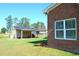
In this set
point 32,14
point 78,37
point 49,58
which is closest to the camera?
point 49,58

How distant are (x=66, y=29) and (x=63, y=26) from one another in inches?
11.5

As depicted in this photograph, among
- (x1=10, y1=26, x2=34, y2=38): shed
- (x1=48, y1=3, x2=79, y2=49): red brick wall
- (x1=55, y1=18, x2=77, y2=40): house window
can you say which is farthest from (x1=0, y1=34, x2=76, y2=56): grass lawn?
(x1=10, y1=26, x2=34, y2=38): shed

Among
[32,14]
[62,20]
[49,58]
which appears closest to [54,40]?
[62,20]

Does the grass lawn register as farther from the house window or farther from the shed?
the shed

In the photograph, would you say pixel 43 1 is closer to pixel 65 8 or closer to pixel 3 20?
pixel 65 8

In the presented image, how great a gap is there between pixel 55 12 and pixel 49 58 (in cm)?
573

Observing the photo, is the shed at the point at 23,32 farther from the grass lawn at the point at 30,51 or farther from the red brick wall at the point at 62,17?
the red brick wall at the point at 62,17

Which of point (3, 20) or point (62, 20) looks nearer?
point (62, 20)

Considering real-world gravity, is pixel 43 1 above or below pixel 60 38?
above

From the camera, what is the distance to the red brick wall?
34.5 feet

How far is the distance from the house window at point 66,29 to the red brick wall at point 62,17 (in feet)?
0.68

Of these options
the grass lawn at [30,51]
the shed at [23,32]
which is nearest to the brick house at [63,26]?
the grass lawn at [30,51]

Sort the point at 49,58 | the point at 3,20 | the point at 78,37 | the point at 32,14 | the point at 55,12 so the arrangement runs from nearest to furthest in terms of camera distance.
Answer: the point at 49,58, the point at 78,37, the point at 55,12, the point at 32,14, the point at 3,20

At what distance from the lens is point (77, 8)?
1038cm
